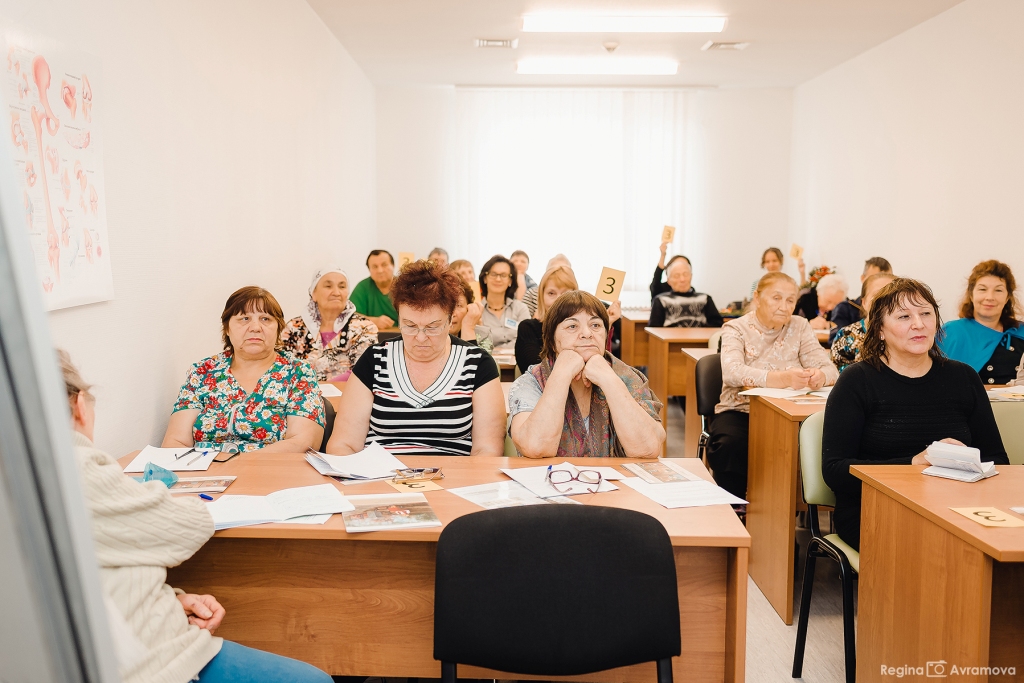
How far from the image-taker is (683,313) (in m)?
6.36

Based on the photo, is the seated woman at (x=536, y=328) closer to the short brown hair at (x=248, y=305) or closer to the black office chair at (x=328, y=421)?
the black office chair at (x=328, y=421)

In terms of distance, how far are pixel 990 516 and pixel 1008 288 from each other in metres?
2.68

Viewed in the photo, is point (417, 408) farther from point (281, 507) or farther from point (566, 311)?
point (281, 507)

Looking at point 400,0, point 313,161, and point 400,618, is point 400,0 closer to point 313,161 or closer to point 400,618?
point 313,161

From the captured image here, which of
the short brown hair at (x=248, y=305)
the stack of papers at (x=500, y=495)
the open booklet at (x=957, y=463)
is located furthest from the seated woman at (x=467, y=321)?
the open booklet at (x=957, y=463)

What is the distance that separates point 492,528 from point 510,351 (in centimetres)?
350

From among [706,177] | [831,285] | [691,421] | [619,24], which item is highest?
[619,24]

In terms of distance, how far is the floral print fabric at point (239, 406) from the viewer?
2.68 meters

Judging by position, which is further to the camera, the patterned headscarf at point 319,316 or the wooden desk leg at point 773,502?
the patterned headscarf at point 319,316

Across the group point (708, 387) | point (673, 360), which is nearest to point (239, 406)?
point (708, 387)

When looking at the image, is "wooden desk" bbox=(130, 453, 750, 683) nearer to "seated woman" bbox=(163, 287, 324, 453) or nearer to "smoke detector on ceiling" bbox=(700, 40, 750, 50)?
"seated woman" bbox=(163, 287, 324, 453)

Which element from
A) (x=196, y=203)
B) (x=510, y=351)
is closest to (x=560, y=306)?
(x=196, y=203)

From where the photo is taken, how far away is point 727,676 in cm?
176

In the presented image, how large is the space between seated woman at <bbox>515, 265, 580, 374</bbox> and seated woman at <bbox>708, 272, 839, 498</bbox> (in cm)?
88
